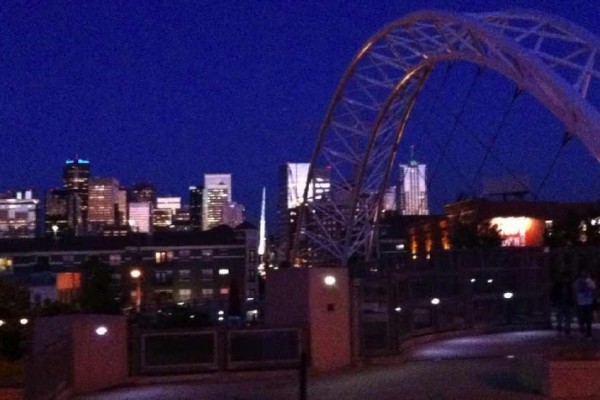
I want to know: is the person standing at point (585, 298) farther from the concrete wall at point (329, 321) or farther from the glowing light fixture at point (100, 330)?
the glowing light fixture at point (100, 330)

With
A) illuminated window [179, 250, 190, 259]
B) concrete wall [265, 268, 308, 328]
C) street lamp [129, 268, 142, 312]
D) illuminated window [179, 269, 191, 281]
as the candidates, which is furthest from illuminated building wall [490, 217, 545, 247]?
concrete wall [265, 268, 308, 328]

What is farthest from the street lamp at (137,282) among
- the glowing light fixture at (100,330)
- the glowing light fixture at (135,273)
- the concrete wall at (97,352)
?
the glowing light fixture at (100,330)

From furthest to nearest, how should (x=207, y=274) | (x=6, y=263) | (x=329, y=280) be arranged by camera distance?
(x=207, y=274)
(x=6, y=263)
(x=329, y=280)

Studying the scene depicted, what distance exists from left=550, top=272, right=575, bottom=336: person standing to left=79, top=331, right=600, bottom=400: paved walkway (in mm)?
3305

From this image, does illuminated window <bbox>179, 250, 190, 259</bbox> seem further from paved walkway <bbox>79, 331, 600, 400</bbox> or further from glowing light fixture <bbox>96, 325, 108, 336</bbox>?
glowing light fixture <bbox>96, 325, 108, 336</bbox>

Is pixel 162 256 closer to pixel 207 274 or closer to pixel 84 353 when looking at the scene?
pixel 207 274

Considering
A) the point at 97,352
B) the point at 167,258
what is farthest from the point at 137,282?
the point at 97,352

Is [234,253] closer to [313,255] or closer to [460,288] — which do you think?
[313,255]

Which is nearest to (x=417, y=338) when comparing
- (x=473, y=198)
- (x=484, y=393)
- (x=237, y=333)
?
(x=237, y=333)

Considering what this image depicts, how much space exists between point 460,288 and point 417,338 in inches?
128

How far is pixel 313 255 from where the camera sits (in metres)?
85.4

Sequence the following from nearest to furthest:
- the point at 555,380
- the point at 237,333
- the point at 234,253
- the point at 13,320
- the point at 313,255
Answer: the point at 555,380 < the point at 237,333 < the point at 13,320 < the point at 313,255 < the point at 234,253

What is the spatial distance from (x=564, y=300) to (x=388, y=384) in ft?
29.9

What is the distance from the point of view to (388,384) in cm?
2031
